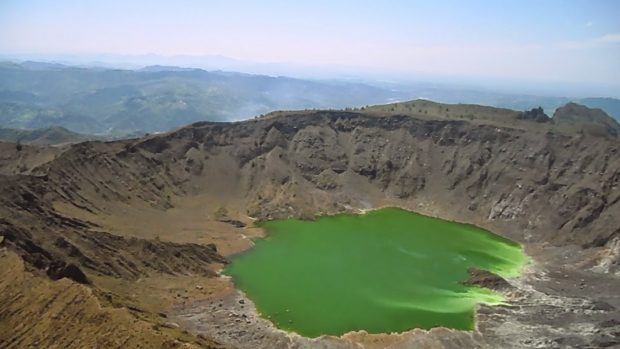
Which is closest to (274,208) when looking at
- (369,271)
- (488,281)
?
(369,271)

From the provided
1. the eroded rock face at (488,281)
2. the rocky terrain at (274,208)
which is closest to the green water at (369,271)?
the eroded rock face at (488,281)

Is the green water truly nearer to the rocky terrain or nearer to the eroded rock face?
the eroded rock face

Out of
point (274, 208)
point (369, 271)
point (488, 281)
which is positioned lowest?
point (369, 271)

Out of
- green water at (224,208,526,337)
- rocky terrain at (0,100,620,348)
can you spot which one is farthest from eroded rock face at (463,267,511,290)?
green water at (224,208,526,337)

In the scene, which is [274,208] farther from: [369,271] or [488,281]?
[488,281]

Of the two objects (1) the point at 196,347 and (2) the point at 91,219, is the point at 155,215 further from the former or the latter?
(1) the point at 196,347

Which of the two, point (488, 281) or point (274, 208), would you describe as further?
point (274, 208)

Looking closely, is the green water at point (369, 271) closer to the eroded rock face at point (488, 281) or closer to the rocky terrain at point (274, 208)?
the eroded rock face at point (488, 281)
